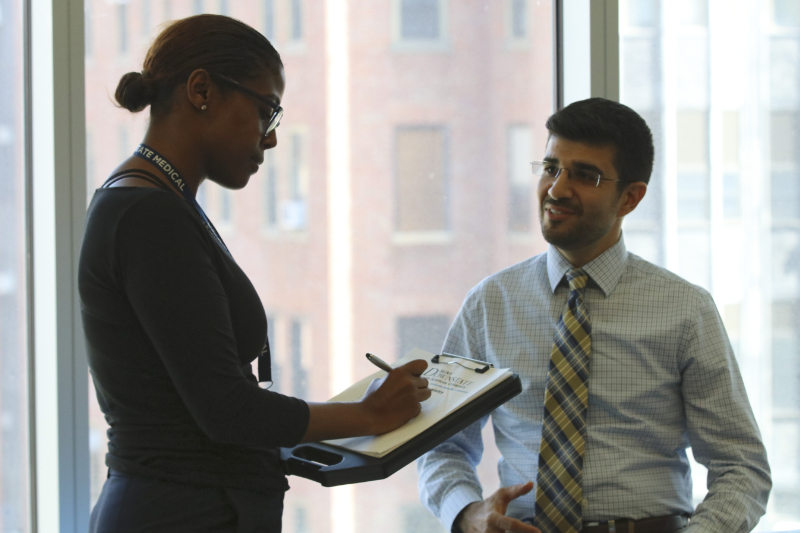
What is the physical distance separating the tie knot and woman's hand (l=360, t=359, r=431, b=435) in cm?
56

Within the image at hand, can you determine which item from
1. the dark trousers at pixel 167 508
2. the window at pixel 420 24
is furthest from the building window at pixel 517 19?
the dark trousers at pixel 167 508

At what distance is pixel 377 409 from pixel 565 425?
1.83 ft

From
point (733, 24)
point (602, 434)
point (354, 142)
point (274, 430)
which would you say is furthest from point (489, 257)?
point (274, 430)

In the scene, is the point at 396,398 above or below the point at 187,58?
below

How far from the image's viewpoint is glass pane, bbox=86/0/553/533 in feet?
6.48

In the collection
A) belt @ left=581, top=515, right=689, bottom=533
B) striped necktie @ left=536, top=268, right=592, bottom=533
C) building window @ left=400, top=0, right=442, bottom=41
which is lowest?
belt @ left=581, top=515, right=689, bottom=533

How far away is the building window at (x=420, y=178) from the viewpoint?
2035 millimetres

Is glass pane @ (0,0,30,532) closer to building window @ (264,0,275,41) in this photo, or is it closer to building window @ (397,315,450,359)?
building window @ (264,0,275,41)

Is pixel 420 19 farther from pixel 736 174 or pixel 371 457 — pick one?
pixel 371 457

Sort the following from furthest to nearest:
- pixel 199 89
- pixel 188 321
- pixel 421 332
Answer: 1. pixel 421 332
2. pixel 199 89
3. pixel 188 321

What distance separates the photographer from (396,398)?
118 centimetres

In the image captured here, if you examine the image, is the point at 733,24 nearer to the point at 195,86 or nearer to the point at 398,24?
the point at 398,24

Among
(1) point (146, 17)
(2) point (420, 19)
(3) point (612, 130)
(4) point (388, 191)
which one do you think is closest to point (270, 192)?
(4) point (388, 191)

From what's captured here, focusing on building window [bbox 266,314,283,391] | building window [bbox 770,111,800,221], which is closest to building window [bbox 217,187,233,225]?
building window [bbox 266,314,283,391]
